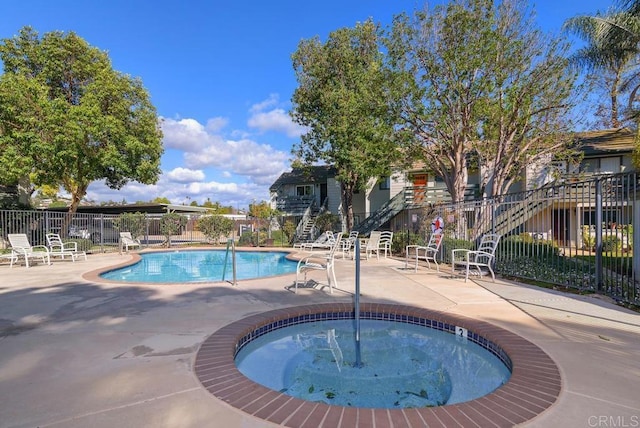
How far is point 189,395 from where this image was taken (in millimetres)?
2635

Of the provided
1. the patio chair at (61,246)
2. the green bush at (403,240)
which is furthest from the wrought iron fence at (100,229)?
the green bush at (403,240)

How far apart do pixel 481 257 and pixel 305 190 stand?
21.0 m

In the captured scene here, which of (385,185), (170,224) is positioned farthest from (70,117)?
(385,185)

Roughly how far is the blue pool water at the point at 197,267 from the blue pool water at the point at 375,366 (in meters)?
4.58

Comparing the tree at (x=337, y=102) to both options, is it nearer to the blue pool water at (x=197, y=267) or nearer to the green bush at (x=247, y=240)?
the green bush at (x=247, y=240)

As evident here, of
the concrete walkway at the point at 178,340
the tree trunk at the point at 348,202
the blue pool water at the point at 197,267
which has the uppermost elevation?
the tree trunk at the point at 348,202

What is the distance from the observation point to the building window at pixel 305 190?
29.0 m

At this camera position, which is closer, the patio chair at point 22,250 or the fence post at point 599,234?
the fence post at point 599,234

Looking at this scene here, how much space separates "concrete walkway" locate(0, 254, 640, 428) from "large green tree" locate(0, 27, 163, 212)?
1040 cm

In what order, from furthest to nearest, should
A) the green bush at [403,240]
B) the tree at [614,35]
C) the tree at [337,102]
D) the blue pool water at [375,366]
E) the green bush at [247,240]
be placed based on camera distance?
the green bush at [247,240], the tree at [337,102], the tree at [614,35], the green bush at [403,240], the blue pool water at [375,366]

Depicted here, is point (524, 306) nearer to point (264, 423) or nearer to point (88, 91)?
point (264, 423)

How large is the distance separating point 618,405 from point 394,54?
12.6 m

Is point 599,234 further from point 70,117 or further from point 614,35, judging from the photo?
point 70,117

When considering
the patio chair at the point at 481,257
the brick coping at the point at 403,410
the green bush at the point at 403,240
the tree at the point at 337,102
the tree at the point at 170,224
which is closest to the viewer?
the brick coping at the point at 403,410
